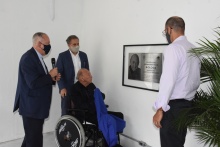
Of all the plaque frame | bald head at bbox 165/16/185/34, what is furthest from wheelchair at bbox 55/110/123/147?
bald head at bbox 165/16/185/34

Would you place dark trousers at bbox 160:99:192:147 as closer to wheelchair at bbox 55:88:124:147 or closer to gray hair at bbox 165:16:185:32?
gray hair at bbox 165:16:185:32

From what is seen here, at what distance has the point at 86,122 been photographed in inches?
105

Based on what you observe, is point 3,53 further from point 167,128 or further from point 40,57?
point 167,128

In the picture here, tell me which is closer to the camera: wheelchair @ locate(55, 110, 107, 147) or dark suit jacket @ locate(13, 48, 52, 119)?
dark suit jacket @ locate(13, 48, 52, 119)

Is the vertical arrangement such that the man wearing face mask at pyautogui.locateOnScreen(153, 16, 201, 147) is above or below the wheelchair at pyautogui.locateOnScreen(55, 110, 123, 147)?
above

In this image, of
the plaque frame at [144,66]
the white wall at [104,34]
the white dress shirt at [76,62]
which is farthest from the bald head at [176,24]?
the white dress shirt at [76,62]

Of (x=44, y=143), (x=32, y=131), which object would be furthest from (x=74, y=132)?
(x=44, y=143)

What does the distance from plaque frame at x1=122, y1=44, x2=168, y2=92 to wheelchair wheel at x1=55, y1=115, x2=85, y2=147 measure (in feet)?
3.23

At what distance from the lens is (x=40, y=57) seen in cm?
231

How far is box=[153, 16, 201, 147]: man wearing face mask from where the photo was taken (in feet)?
5.58

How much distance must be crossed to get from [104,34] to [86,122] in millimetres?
1470

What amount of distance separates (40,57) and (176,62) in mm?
1392

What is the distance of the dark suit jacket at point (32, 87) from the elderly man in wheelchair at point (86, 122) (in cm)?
40

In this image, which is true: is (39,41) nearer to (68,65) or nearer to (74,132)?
(68,65)
